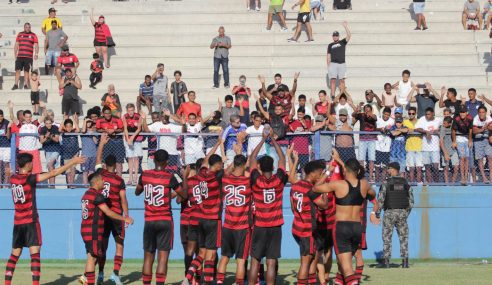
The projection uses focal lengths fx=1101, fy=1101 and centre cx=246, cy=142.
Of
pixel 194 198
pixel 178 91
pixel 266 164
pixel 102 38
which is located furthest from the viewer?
pixel 102 38

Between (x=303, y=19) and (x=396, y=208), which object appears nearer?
(x=396, y=208)

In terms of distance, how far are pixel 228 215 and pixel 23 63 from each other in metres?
13.5

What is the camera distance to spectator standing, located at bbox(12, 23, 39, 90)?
29.5 m

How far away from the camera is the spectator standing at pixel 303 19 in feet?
102

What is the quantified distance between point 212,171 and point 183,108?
7.80 metres

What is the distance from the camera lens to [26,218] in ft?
59.2

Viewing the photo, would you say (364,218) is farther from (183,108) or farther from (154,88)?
(154,88)

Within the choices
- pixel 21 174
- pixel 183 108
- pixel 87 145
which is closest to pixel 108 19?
pixel 183 108

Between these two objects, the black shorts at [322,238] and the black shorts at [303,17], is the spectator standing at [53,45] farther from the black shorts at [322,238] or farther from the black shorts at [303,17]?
the black shorts at [322,238]

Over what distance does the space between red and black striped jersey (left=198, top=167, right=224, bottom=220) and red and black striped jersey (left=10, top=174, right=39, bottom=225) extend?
2.72 m

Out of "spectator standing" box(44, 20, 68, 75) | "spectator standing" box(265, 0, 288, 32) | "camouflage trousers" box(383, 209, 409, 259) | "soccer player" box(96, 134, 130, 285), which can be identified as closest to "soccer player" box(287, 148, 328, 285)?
"soccer player" box(96, 134, 130, 285)

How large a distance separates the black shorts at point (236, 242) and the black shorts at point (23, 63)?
44.0 feet

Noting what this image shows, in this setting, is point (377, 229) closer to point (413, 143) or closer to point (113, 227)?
point (413, 143)

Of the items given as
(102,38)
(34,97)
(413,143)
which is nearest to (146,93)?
(34,97)
